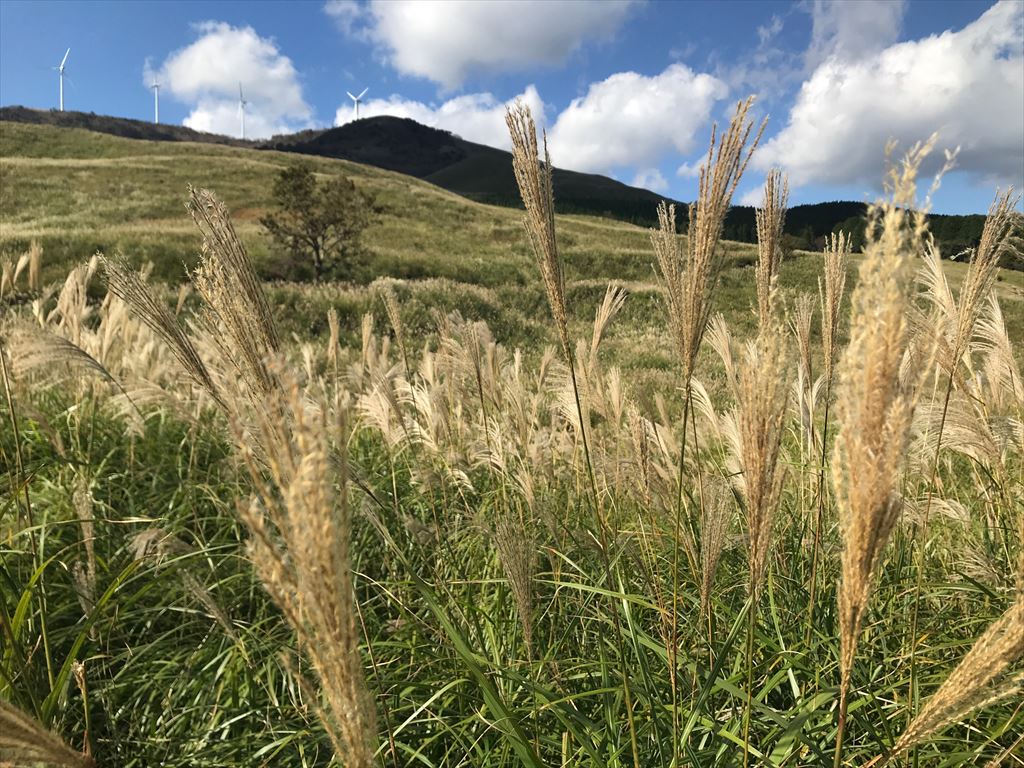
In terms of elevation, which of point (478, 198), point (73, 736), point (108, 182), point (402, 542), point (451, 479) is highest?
point (478, 198)

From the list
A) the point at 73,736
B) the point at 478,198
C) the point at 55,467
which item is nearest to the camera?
the point at 73,736

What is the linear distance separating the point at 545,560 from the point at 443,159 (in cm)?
16206

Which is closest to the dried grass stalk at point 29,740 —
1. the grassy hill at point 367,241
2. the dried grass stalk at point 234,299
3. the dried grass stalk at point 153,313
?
the dried grass stalk at point 234,299

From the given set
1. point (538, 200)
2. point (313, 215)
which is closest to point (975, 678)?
point (538, 200)

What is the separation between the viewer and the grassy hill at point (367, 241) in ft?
68.1

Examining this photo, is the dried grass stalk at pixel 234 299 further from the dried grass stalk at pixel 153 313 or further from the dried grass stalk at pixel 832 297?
the dried grass stalk at pixel 832 297

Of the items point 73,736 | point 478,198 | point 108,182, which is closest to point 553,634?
point 73,736

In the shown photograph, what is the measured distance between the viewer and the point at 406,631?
9.41 ft

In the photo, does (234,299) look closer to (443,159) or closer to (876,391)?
(876,391)

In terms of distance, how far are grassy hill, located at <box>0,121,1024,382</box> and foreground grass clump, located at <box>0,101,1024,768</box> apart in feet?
21.9

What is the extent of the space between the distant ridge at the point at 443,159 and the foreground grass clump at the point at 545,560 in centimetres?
4716

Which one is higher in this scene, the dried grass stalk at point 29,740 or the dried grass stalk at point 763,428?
the dried grass stalk at point 763,428

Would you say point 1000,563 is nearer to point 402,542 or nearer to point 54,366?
point 402,542

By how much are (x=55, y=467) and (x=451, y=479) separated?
283 cm
